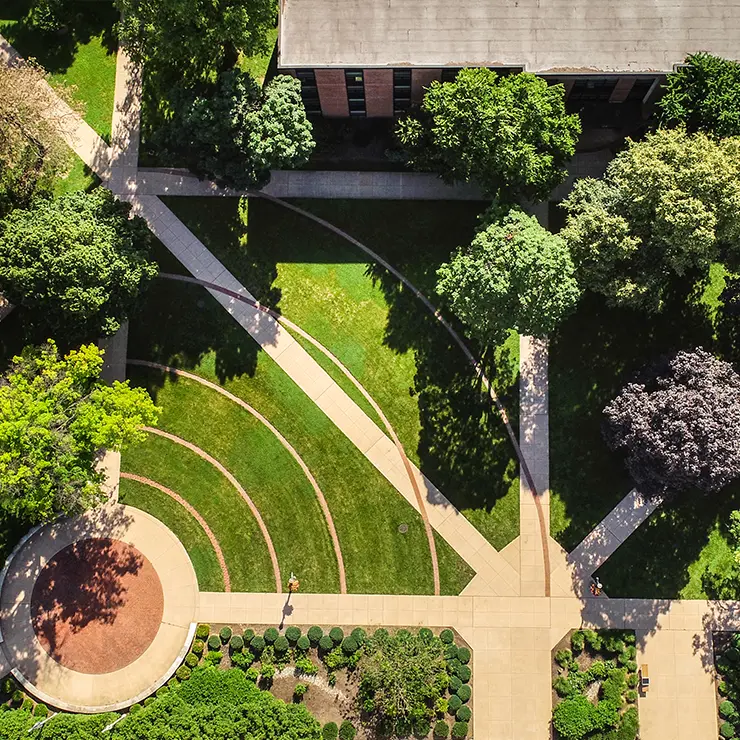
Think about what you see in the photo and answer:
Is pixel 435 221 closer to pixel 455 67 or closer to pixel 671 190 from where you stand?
pixel 455 67

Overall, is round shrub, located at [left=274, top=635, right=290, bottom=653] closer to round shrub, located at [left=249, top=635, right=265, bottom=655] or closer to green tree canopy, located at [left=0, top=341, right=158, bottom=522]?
round shrub, located at [left=249, top=635, right=265, bottom=655]

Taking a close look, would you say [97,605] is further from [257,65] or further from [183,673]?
[257,65]

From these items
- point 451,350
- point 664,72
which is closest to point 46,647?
point 451,350

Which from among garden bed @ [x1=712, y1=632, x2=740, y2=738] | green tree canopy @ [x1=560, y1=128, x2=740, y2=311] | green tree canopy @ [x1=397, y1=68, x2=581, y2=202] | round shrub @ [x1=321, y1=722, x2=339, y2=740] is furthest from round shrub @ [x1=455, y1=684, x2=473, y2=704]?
green tree canopy @ [x1=397, y1=68, x2=581, y2=202]

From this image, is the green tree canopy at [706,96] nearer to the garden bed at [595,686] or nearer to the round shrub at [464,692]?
the garden bed at [595,686]

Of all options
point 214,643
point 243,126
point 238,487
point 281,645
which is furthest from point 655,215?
point 214,643

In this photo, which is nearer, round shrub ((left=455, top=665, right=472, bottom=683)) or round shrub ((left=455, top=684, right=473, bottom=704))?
round shrub ((left=455, top=684, right=473, bottom=704))

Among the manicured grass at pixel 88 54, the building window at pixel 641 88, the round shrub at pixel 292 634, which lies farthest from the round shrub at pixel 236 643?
the building window at pixel 641 88
